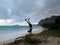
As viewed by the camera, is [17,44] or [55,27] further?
[55,27]

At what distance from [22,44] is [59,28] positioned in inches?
423

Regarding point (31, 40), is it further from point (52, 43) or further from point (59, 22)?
point (59, 22)

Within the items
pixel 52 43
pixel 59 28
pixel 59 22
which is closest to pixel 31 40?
pixel 52 43

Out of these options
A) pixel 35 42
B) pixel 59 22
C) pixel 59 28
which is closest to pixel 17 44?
pixel 35 42

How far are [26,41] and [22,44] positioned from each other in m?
0.72

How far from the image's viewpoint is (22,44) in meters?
12.4

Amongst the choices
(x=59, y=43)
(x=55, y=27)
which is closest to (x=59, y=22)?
(x=55, y=27)

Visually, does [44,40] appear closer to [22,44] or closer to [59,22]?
[22,44]

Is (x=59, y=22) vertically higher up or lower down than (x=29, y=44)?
higher up

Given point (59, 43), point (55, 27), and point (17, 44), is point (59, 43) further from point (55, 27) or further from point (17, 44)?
point (55, 27)

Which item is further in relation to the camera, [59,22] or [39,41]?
[59,22]

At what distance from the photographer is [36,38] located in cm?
1291

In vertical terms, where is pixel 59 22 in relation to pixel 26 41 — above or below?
above

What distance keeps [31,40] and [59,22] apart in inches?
454
